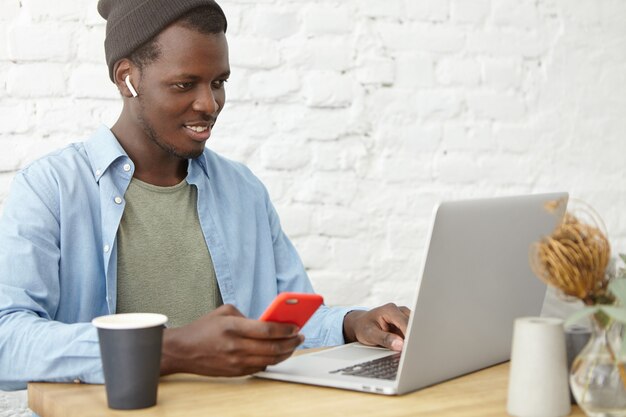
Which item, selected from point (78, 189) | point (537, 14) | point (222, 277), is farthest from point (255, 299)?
point (537, 14)

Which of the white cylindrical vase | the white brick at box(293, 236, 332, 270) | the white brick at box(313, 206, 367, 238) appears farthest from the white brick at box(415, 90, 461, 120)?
the white cylindrical vase

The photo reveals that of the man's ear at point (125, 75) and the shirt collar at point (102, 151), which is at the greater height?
the man's ear at point (125, 75)

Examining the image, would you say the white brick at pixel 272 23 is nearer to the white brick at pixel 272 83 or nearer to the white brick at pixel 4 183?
the white brick at pixel 272 83

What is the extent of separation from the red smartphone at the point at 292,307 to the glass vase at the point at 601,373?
340 mm

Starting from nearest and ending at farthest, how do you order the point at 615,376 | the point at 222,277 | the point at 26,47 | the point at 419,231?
1. the point at 615,376
2. the point at 222,277
3. the point at 26,47
4. the point at 419,231

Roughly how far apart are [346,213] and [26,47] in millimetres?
850

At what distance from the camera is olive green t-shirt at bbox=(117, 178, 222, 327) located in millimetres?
1713

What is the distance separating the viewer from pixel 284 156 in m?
2.26

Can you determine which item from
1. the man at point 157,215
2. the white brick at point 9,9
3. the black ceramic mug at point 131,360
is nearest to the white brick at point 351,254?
the man at point 157,215

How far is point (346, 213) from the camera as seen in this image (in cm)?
232

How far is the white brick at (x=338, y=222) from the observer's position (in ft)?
7.53

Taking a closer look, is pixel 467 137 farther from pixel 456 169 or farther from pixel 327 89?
pixel 327 89

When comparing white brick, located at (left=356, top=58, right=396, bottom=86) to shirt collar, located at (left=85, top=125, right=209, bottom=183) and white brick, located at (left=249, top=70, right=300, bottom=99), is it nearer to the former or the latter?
white brick, located at (left=249, top=70, right=300, bottom=99)

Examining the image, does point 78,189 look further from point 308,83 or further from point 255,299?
point 308,83
